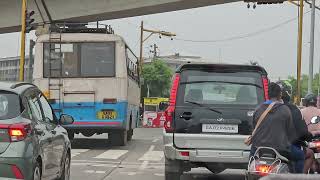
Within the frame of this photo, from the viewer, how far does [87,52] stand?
1866 cm

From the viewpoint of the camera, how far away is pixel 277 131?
6801mm

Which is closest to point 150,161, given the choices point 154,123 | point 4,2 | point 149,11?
point 149,11

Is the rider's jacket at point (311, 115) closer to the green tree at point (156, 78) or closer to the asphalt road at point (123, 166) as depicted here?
the asphalt road at point (123, 166)

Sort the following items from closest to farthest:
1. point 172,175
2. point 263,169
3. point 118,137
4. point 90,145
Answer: point 263,169 < point 172,175 < point 118,137 < point 90,145

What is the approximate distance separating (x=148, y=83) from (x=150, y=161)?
80913 millimetres

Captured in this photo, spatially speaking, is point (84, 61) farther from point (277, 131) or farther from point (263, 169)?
point (263, 169)

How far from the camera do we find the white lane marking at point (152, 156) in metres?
15.7

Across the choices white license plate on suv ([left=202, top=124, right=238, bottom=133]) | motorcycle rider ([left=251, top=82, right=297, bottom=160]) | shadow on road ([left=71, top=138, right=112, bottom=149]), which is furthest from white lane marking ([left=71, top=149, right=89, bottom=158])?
motorcycle rider ([left=251, top=82, right=297, bottom=160])

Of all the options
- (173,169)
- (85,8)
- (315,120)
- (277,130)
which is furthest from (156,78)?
(277,130)

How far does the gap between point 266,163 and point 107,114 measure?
1216 cm

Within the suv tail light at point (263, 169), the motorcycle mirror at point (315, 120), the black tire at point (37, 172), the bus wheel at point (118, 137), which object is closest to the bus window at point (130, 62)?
the bus wheel at point (118, 137)

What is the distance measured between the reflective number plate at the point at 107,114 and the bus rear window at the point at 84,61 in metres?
1.11

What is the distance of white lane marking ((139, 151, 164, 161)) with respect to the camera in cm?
1566

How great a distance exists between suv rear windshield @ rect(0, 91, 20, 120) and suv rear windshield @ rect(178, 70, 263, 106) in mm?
3354
